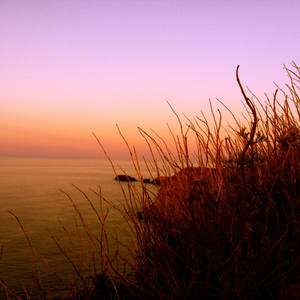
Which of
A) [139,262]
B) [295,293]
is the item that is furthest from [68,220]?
[295,293]

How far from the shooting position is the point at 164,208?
2.58m

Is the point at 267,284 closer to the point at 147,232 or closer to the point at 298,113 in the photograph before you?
the point at 147,232

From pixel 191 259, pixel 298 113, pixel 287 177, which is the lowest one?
pixel 191 259

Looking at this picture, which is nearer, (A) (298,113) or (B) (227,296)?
(B) (227,296)

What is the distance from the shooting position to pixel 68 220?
Answer: 804 cm

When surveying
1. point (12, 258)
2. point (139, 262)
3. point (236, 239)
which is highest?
point (236, 239)

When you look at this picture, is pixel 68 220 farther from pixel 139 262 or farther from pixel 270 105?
pixel 270 105

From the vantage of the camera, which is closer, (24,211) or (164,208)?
(164,208)

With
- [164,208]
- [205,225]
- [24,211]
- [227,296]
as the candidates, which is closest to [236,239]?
[205,225]

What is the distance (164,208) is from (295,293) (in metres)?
1.10

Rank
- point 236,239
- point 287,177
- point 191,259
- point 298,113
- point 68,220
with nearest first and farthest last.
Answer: point 236,239
point 191,259
point 287,177
point 298,113
point 68,220

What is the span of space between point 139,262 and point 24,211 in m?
7.80

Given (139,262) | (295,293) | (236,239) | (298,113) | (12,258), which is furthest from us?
(12,258)

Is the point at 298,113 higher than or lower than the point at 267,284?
higher
